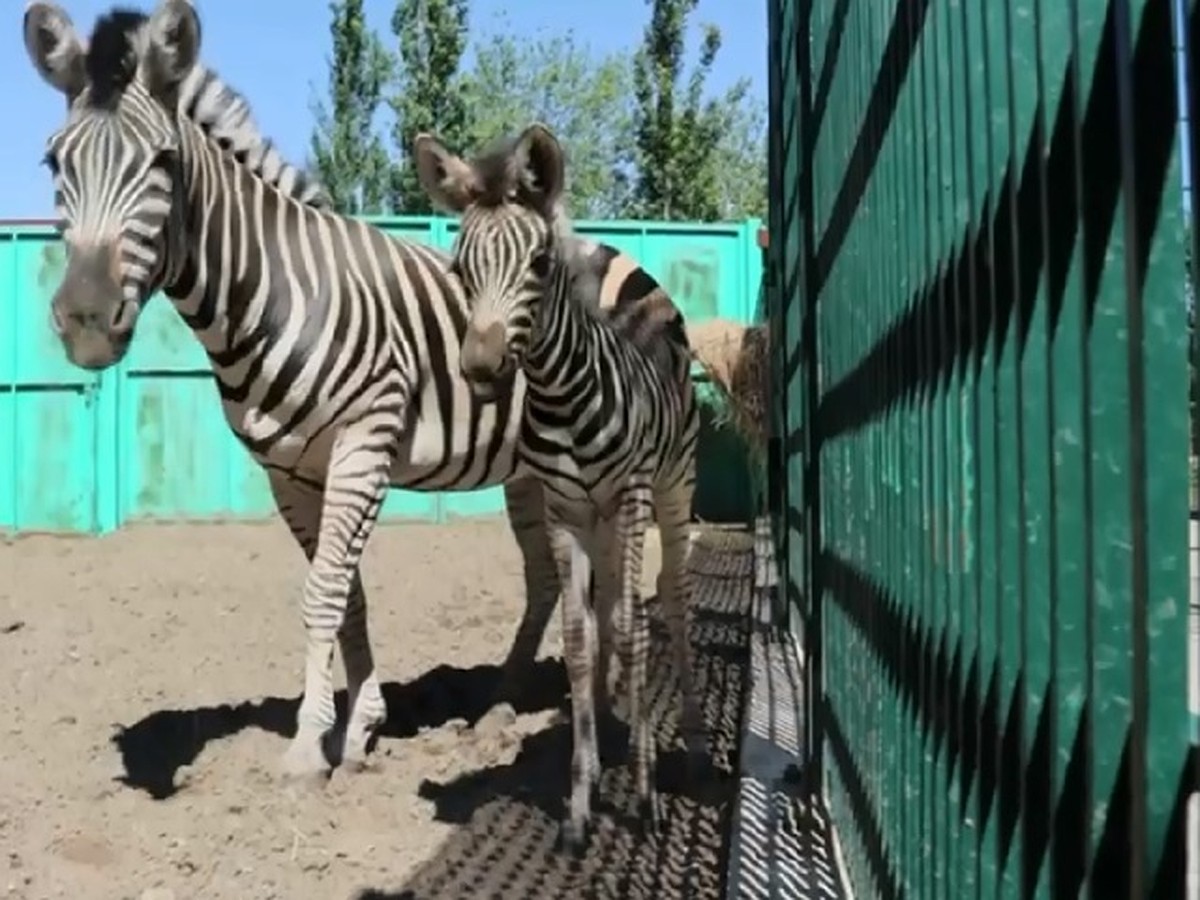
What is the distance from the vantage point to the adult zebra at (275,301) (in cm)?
502

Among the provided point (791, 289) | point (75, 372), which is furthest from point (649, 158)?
point (791, 289)

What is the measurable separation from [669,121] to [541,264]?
28.4 meters

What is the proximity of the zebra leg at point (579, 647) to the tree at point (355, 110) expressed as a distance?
30761 millimetres

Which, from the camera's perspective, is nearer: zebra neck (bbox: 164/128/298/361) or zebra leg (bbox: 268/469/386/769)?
zebra neck (bbox: 164/128/298/361)

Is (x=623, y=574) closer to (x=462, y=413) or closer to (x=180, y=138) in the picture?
(x=462, y=413)

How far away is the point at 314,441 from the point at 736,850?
224 centimetres

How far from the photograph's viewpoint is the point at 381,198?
115ft

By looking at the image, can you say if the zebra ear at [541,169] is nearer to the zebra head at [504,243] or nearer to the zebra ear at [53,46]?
the zebra head at [504,243]

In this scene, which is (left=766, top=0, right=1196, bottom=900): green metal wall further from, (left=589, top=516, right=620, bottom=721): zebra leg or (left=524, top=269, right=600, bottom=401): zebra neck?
(left=589, top=516, right=620, bottom=721): zebra leg

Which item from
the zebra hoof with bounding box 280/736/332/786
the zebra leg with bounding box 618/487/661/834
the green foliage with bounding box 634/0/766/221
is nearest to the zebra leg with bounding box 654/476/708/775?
the zebra leg with bounding box 618/487/661/834

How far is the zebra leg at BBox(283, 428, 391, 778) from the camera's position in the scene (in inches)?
213

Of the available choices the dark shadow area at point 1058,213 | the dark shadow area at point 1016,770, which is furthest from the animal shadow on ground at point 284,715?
the dark shadow area at point 1058,213

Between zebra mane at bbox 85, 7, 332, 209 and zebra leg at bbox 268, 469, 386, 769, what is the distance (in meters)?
1.14

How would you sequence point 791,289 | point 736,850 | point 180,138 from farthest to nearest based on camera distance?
point 791,289, point 180,138, point 736,850
